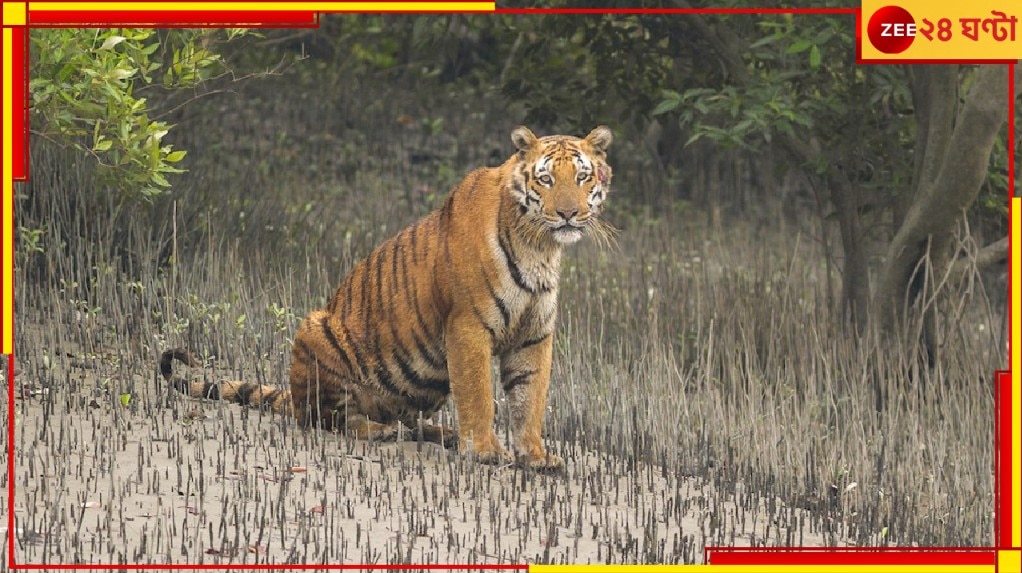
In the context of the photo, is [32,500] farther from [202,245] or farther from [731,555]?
[202,245]

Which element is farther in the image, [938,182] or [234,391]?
[938,182]

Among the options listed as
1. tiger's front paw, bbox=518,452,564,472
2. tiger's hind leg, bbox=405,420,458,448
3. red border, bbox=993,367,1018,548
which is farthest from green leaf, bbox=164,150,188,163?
red border, bbox=993,367,1018,548

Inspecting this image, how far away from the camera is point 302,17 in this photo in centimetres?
634

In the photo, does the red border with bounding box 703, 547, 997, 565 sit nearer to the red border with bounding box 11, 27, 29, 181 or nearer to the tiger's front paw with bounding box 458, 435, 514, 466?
the tiger's front paw with bounding box 458, 435, 514, 466

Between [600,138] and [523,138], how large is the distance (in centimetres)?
36

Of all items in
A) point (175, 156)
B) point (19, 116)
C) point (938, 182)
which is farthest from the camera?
point (938, 182)

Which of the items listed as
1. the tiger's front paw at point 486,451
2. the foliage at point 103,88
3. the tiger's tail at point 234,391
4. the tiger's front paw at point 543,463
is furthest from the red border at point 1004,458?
the foliage at point 103,88

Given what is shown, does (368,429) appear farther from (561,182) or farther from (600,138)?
(600,138)

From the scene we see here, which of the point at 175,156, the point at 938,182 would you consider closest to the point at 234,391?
the point at 175,156

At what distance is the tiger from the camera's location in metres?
7.31

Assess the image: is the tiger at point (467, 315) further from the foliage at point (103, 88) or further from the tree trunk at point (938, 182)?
the tree trunk at point (938, 182)

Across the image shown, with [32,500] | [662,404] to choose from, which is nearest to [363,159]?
[662,404]

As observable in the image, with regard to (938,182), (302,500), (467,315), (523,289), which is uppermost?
(938,182)

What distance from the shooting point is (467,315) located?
737 cm
